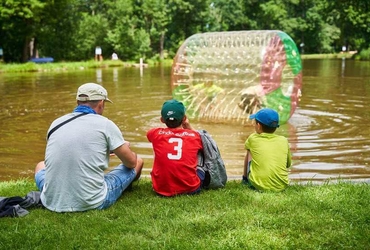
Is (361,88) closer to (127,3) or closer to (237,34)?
(237,34)

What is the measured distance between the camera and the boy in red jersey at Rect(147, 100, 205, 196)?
502 centimetres

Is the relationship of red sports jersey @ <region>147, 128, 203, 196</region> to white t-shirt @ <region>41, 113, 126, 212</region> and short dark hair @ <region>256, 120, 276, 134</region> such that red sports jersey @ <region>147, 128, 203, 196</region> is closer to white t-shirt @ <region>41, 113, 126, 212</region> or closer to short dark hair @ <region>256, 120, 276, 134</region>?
white t-shirt @ <region>41, 113, 126, 212</region>

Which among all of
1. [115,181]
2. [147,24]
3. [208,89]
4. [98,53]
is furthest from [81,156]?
[147,24]

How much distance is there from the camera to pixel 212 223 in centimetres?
412

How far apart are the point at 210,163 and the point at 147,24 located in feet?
158

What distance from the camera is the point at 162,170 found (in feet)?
16.6

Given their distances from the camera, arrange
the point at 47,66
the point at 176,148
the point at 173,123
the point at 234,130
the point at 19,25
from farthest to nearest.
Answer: the point at 19,25 → the point at 47,66 → the point at 234,130 → the point at 173,123 → the point at 176,148

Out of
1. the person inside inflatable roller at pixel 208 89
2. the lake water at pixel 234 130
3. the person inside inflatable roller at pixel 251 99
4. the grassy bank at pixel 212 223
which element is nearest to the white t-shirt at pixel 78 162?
the grassy bank at pixel 212 223

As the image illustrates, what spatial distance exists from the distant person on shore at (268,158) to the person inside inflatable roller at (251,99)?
450 centimetres

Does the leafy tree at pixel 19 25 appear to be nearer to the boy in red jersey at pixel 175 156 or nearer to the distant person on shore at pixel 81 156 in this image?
the boy in red jersey at pixel 175 156

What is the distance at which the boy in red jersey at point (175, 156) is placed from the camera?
5020mm

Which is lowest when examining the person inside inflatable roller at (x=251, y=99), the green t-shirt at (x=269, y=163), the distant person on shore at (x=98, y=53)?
the green t-shirt at (x=269, y=163)

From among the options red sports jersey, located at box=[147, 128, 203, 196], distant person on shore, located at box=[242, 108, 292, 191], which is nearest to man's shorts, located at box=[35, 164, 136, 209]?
red sports jersey, located at box=[147, 128, 203, 196]

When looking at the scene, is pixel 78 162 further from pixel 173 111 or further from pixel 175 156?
pixel 173 111
